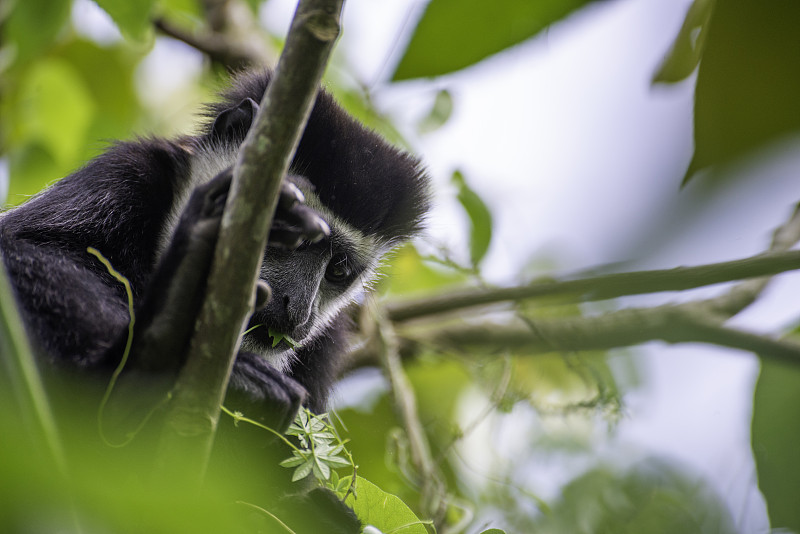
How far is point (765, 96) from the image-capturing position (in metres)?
0.58

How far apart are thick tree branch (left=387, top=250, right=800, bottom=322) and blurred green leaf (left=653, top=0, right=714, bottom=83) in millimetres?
210

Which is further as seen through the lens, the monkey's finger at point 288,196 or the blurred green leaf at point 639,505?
the monkey's finger at point 288,196

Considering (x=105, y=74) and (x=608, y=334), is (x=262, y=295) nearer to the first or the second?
(x=608, y=334)

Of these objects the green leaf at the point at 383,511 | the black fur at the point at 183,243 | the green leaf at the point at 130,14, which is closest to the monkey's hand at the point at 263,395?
the black fur at the point at 183,243

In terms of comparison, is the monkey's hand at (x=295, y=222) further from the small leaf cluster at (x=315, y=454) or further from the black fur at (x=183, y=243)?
the small leaf cluster at (x=315, y=454)

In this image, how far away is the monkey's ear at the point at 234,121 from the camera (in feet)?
7.47

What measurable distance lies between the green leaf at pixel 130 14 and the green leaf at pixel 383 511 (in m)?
1.42

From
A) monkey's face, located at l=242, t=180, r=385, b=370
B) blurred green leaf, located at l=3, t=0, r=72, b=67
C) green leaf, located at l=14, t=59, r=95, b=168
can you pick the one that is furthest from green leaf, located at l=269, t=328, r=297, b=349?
green leaf, located at l=14, t=59, r=95, b=168

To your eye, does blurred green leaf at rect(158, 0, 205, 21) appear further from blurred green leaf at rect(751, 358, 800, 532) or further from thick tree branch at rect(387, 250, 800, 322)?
blurred green leaf at rect(751, 358, 800, 532)

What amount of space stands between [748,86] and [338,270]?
2.01m

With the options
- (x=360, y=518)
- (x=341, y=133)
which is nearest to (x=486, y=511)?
(x=360, y=518)

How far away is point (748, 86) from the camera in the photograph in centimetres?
60

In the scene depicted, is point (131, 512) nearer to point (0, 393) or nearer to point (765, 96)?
point (0, 393)

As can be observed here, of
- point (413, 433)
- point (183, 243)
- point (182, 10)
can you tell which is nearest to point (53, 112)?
point (182, 10)
